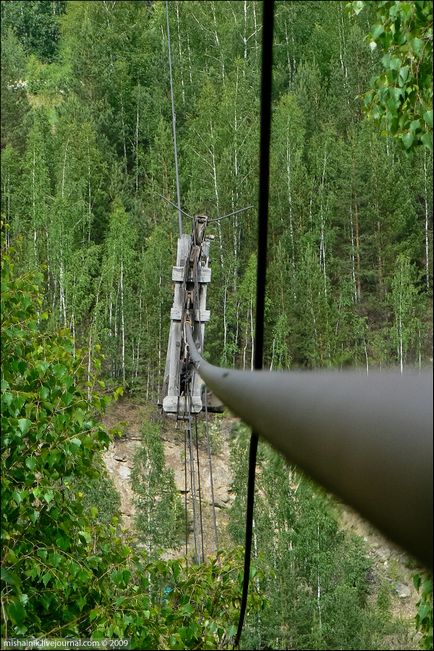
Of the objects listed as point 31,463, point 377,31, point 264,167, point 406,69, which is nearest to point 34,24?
point 31,463

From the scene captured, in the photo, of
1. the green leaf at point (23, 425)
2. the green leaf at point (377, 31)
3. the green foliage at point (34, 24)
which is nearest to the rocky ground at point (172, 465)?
the green leaf at point (23, 425)

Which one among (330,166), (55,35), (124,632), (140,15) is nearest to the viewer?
(124,632)

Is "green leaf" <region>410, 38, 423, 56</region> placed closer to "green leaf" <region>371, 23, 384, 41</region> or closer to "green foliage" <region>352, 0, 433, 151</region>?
"green foliage" <region>352, 0, 433, 151</region>

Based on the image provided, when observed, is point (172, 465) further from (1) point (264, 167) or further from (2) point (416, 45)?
(1) point (264, 167)

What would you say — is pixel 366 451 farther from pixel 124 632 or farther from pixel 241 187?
pixel 241 187

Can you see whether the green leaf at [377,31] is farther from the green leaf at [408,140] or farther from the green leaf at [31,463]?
the green leaf at [31,463]

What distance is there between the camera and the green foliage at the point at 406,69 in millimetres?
2094

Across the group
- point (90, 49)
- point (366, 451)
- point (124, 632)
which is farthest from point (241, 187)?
point (366, 451)

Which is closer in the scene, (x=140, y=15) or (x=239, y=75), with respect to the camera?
(x=239, y=75)

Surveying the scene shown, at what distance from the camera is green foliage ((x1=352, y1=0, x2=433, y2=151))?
2.09m

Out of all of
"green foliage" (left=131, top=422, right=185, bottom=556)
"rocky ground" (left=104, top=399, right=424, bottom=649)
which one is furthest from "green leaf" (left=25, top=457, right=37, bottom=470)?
"green foliage" (left=131, top=422, right=185, bottom=556)

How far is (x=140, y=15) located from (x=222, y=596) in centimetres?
3630

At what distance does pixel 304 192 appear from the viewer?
27734 mm

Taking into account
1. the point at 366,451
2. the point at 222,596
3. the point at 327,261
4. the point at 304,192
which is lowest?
the point at 222,596
